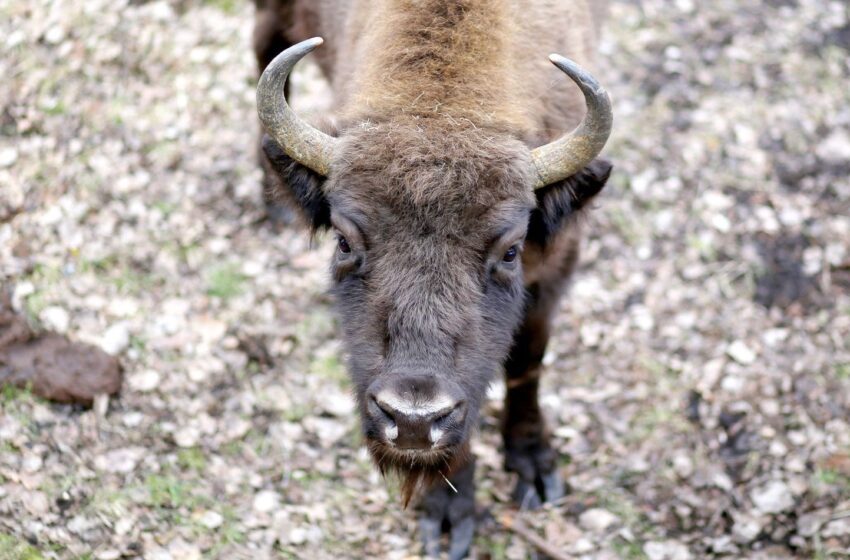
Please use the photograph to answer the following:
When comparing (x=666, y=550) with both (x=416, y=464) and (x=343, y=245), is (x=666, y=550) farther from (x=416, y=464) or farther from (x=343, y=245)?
(x=343, y=245)

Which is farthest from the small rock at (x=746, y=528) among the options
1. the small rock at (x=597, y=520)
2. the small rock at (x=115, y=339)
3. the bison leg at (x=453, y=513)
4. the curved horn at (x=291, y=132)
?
the small rock at (x=115, y=339)

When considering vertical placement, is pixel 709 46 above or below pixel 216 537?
above

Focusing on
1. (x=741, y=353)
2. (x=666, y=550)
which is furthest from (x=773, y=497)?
(x=741, y=353)

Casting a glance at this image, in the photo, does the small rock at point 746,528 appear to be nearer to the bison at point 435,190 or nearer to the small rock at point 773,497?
the small rock at point 773,497

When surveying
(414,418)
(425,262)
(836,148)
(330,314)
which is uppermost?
(425,262)

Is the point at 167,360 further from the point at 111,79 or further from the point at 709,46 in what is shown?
the point at 709,46

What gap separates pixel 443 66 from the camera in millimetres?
4934

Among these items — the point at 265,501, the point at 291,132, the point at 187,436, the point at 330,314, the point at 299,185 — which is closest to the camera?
the point at 291,132

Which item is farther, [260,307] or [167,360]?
[260,307]

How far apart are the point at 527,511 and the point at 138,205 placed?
4567 millimetres

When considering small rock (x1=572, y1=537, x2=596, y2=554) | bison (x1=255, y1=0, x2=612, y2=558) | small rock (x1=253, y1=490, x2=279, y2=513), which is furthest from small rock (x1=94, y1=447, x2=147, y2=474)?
small rock (x1=572, y1=537, x2=596, y2=554)

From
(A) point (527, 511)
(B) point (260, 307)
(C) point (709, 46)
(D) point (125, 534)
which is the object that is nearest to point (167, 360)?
(B) point (260, 307)

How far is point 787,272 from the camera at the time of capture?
788 cm

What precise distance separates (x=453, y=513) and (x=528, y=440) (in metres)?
0.83
